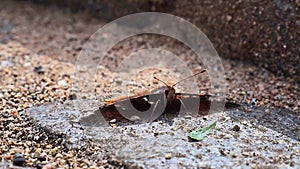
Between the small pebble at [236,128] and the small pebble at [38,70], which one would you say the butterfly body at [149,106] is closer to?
the small pebble at [236,128]

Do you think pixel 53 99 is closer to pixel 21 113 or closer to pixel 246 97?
pixel 21 113

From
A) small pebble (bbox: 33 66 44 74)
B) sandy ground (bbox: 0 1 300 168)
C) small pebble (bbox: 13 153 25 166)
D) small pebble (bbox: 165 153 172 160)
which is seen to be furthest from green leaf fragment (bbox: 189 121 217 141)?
small pebble (bbox: 33 66 44 74)

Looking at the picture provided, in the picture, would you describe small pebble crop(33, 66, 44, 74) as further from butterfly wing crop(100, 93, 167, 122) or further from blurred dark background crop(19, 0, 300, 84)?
blurred dark background crop(19, 0, 300, 84)

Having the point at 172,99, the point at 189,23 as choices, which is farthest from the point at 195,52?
the point at 172,99

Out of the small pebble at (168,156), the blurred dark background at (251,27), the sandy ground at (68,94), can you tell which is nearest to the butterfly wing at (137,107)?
the sandy ground at (68,94)

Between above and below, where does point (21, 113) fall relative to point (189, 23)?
below
